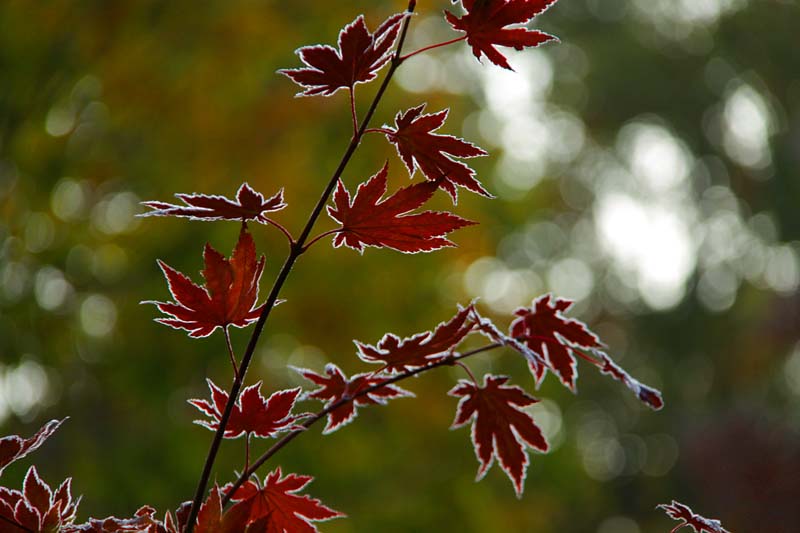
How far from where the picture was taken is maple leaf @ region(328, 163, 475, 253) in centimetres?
78

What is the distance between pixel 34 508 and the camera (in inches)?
29.7

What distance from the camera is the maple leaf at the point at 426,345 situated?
2.65ft

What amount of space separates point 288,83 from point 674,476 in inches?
304

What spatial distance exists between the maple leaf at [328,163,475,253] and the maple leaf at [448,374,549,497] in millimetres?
193

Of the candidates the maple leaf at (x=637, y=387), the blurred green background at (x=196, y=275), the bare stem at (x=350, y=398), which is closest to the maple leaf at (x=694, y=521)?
the maple leaf at (x=637, y=387)

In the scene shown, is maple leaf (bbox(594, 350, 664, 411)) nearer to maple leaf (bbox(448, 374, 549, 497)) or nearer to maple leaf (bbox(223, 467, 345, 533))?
maple leaf (bbox(448, 374, 549, 497))

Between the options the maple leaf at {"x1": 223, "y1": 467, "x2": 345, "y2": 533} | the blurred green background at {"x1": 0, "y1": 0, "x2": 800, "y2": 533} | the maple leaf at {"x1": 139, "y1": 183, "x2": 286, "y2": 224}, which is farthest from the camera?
the blurred green background at {"x1": 0, "y1": 0, "x2": 800, "y2": 533}

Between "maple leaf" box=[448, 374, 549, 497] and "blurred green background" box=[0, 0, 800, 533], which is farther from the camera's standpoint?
"blurred green background" box=[0, 0, 800, 533]

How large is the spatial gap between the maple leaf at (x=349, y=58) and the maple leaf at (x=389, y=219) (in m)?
0.09

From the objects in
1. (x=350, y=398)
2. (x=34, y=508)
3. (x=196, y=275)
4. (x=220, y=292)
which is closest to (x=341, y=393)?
(x=350, y=398)

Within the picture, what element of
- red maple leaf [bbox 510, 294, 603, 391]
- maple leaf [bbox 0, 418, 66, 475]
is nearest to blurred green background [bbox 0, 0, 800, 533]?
red maple leaf [bbox 510, 294, 603, 391]

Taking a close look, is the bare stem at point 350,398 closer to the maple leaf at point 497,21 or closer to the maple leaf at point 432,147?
the maple leaf at point 432,147

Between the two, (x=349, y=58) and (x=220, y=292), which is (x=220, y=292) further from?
(x=349, y=58)

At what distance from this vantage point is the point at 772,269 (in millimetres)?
11844
